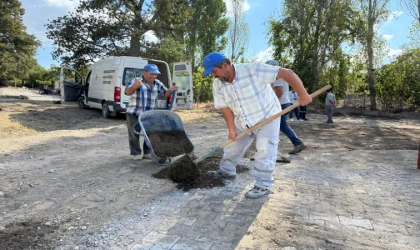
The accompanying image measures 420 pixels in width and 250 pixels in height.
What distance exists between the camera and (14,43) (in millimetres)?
36688

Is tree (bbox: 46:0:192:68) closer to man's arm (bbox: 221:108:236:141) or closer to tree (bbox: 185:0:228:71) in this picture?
tree (bbox: 185:0:228:71)

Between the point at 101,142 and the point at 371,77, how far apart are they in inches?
688

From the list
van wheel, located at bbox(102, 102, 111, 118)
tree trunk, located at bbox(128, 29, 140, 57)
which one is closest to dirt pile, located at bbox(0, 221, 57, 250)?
van wheel, located at bbox(102, 102, 111, 118)

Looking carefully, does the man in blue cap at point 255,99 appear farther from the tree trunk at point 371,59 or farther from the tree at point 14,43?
the tree at point 14,43

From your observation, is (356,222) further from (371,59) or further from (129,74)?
(371,59)

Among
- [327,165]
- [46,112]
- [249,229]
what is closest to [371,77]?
[327,165]

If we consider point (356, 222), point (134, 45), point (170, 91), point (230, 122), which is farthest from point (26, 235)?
point (134, 45)

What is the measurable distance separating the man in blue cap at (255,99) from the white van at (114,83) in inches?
276

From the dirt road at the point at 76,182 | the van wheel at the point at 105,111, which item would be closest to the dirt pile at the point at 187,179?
the dirt road at the point at 76,182

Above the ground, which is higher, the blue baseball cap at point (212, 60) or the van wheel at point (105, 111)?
the blue baseball cap at point (212, 60)

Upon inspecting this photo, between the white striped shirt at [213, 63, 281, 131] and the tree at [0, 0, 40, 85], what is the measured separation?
37.6m

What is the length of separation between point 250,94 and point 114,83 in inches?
326

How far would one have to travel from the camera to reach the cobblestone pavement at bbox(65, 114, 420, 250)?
99.7 inches

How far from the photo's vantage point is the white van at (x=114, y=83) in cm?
1057
